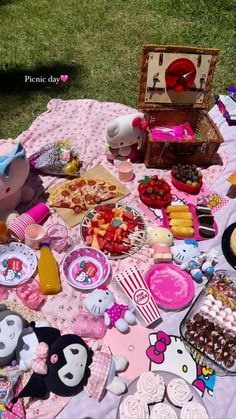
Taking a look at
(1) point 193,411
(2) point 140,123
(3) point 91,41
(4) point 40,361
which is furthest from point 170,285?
(3) point 91,41

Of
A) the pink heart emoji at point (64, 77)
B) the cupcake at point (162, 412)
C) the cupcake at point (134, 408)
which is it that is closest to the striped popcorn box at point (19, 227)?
the cupcake at point (134, 408)

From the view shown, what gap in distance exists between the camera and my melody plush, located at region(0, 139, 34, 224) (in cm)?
234

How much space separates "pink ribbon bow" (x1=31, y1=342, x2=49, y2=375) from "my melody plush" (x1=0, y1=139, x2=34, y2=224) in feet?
3.09

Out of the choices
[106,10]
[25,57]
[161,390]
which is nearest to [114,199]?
[161,390]

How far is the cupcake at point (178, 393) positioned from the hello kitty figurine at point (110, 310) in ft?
1.29

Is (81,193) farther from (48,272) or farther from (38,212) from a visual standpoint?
(48,272)

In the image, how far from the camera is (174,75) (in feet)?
9.37

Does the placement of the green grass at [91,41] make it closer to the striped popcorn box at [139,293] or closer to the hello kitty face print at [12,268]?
the hello kitty face print at [12,268]

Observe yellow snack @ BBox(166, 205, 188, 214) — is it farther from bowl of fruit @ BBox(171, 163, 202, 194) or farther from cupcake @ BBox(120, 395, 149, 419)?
cupcake @ BBox(120, 395, 149, 419)

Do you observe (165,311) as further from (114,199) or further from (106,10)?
(106,10)

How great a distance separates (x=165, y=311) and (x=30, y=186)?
1374mm

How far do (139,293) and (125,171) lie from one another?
104 centimetres

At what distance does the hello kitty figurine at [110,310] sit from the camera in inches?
83.7

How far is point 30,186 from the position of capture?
9.51 ft
